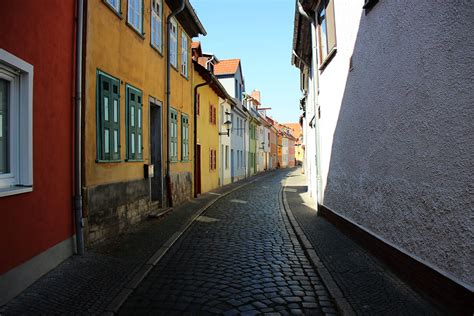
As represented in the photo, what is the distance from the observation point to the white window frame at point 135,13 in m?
9.44

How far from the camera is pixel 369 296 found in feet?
14.6

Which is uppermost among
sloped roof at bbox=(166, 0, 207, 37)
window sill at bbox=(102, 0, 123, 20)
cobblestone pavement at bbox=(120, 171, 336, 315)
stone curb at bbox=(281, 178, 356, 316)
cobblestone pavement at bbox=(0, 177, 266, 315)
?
sloped roof at bbox=(166, 0, 207, 37)

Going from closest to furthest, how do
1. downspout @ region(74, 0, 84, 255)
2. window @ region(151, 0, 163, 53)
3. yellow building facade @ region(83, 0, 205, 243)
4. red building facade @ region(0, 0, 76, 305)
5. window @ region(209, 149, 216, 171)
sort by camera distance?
1. red building facade @ region(0, 0, 76, 305)
2. downspout @ region(74, 0, 84, 255)
3. yellow building facade @ region(83, 0, 205, 243)
4. window @ region(151, 0, 163, 53)
5. window @ region(209, 149, 216, 171)

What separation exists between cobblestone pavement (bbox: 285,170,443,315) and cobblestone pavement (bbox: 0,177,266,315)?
274cm

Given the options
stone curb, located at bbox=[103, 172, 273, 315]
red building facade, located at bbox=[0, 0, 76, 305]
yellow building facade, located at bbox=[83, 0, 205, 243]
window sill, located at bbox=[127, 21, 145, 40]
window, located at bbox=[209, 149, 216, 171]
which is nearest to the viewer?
stone curb, located at bbox=[103, 172, 273, 315]

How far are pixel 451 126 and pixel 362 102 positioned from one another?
3120 millimetres

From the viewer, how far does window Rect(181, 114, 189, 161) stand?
1460 centimetres

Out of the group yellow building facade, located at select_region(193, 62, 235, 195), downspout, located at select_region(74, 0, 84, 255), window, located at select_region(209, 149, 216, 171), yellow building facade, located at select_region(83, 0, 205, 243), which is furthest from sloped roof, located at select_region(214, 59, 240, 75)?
downspout, located at select_region(74, 0, 84, 255)

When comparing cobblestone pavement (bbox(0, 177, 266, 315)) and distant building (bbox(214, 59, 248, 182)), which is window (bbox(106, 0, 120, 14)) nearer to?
cobblestone pavement (bbox(0, 177, 266, 315))

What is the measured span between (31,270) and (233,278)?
8.25 feet

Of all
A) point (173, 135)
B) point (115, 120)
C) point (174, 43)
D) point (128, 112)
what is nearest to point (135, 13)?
point (128, 112)

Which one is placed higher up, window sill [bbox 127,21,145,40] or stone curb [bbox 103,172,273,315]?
window sill [bbox 127,21,145,40]

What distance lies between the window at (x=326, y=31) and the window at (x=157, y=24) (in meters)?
4.52

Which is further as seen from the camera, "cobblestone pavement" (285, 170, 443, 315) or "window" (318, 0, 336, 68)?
"window" (318, 0, 336, 68)
